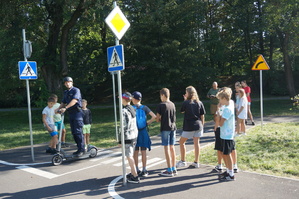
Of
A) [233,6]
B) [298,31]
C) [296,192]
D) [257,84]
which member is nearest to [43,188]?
[296,192]

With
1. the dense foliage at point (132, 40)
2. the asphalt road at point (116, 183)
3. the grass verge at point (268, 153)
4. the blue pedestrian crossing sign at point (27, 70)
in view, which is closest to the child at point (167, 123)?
the asphalt road at point (116, 183)

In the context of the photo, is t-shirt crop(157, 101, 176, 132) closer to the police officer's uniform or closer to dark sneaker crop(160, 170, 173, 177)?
dark sneaker crop(160, 170, 173, 177)

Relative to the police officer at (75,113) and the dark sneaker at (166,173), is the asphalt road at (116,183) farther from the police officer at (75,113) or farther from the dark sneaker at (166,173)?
the police officer at (75,113)

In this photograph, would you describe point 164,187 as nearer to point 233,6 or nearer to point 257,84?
point 233,6

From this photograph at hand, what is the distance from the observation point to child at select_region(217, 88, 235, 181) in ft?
17.1

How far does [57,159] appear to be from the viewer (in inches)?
265

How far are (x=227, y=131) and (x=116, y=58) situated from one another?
8.47ft

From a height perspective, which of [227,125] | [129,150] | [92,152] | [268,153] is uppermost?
[227,125]

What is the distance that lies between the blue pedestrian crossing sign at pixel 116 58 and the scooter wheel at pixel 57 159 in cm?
287

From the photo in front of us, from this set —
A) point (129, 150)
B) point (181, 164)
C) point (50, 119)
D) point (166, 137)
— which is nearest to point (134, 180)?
point (129, 150)

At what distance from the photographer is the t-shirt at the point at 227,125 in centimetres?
520

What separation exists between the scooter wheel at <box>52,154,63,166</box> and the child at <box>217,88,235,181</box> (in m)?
3.90

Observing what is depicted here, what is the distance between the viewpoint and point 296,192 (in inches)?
179

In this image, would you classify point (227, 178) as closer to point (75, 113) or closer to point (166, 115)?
point (166, 115)
